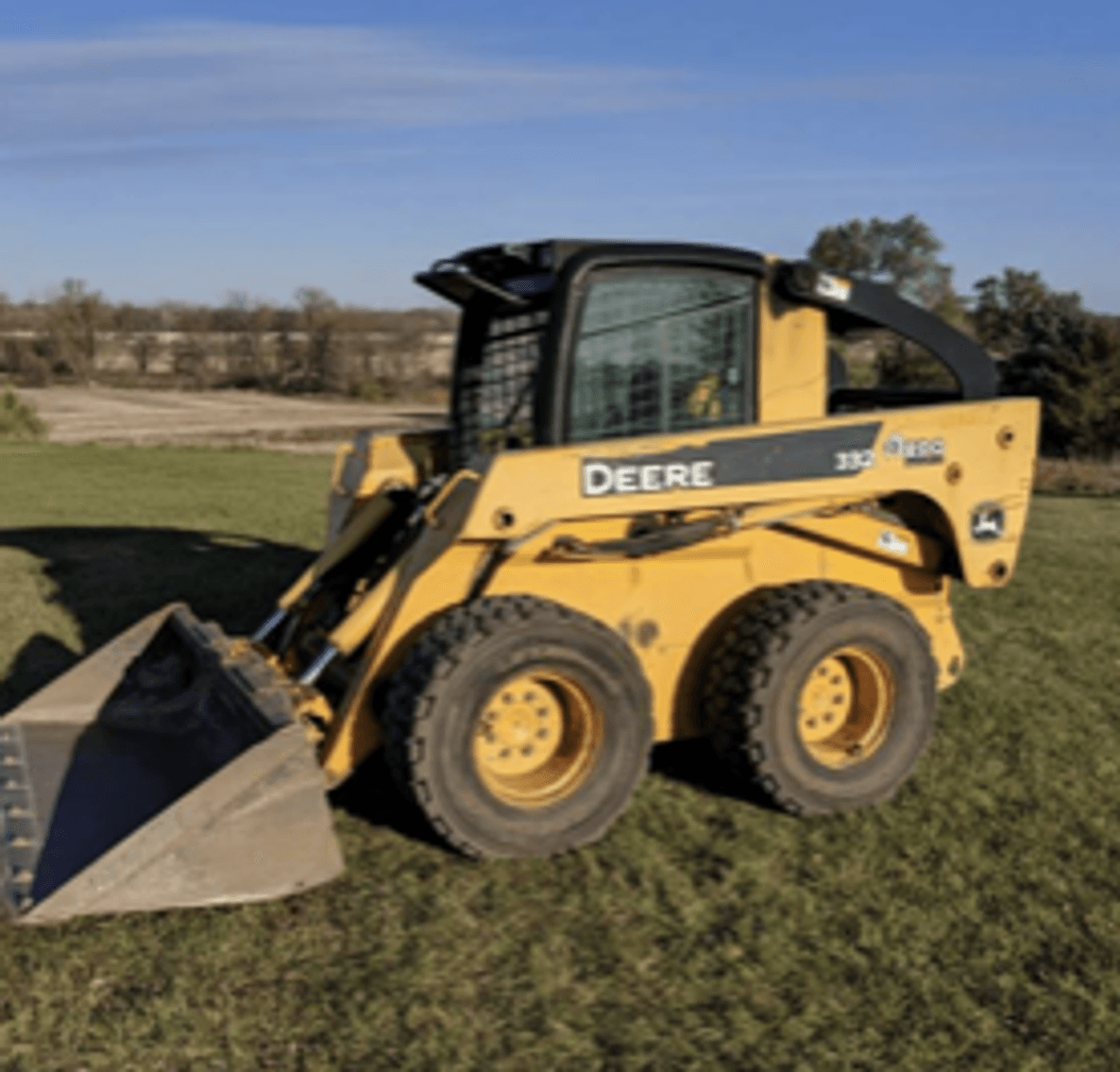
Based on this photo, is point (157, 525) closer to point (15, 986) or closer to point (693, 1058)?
point (15, 986)

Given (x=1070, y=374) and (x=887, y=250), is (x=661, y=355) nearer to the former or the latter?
(x=1070, y=374)

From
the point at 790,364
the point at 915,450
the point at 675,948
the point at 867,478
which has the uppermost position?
the point at 790,364

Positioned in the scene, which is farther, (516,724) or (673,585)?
(673,585)

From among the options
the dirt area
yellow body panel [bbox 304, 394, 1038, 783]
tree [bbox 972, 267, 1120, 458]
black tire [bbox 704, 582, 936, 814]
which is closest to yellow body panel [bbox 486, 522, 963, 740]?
A: yellow body panel [bbox 304, 394, 1038, 783]

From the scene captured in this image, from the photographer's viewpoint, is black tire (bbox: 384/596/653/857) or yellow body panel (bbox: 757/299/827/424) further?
yellow body panel (bbox: 757/299/827/424)

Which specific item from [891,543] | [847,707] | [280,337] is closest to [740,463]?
[891,543]

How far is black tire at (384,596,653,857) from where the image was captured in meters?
4.50

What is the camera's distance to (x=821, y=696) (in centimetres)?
529

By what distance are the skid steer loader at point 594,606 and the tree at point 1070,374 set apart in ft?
76.8

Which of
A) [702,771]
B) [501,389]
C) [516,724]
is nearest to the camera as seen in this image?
[516,724]

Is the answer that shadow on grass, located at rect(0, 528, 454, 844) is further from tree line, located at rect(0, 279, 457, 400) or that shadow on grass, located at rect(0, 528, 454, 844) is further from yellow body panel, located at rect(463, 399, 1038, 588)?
tree line, located at rect(0, 279, 457, 400)

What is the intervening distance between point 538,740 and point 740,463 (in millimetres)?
1267

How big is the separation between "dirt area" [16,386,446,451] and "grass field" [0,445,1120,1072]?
20270 mm

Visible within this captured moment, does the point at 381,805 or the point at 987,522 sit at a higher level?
the point at 987,522
